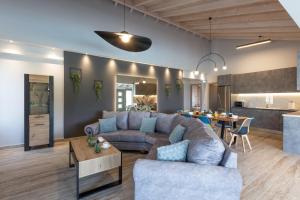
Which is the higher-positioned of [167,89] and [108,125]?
[167,89]

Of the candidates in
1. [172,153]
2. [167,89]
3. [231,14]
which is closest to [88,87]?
[167,89]

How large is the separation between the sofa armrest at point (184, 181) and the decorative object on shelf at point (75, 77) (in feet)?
14.5

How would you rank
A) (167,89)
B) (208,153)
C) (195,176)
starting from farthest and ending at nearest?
(167,89) < (208,153) < (195,176)

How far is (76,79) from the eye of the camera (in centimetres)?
562

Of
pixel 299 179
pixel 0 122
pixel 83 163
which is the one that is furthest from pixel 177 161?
pixel 0 122

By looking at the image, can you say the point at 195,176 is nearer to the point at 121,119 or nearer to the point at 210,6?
the point at 121,119

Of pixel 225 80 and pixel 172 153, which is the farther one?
pixel 225 80

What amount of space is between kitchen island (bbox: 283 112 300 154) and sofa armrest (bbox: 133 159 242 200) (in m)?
3.97

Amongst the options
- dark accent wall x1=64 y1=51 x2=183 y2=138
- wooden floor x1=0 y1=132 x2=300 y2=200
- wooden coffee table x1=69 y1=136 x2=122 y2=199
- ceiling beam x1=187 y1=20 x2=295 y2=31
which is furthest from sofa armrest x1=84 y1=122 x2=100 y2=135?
ceiling beam x1=187 y1=20 x2=295 y2=31

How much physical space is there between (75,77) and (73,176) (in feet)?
11.1

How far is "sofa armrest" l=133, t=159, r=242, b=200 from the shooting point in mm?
1805

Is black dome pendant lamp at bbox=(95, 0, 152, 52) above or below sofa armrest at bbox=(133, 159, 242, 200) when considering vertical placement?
Result: above

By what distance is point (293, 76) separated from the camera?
6477mm

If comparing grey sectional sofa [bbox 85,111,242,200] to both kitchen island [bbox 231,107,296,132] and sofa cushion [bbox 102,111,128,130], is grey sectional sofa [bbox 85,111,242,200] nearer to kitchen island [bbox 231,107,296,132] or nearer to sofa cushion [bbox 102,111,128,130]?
sofa cushion [bbox 102,111,128,130]
